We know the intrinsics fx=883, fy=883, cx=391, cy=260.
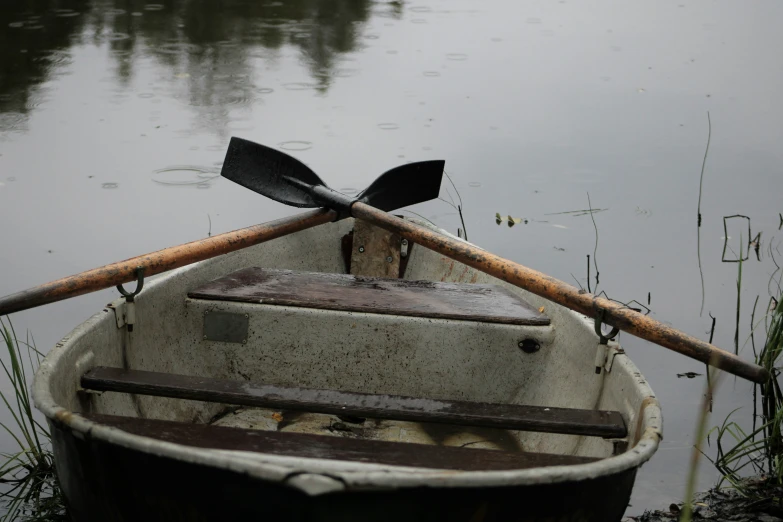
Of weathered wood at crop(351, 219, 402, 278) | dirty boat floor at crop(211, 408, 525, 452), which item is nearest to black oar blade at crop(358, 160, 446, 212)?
weathered wood at crop(351, 219, 402, 278)

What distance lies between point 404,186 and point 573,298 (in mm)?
1218

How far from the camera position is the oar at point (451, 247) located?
204 cm

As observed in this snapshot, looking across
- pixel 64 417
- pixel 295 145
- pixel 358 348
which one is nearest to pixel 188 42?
pixel 295 145

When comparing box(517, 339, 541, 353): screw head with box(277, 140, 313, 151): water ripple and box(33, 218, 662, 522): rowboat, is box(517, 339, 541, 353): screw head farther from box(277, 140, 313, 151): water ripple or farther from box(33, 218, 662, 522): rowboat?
box(277, 140, 313, 151): water ripple

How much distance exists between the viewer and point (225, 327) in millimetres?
2775

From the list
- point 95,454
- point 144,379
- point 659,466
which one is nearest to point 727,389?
point 659,466

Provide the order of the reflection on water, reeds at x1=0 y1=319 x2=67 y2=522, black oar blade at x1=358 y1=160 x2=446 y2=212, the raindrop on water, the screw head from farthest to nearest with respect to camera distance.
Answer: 1. the raindrop on water
2. the reflection on water
3. black oar blade at x1=358 y1=160 x2=446 y2=212
4. the screw head
5. reeds at x1=0 y1=319 x2=67 y2=522

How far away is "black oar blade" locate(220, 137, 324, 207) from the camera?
3254 mm

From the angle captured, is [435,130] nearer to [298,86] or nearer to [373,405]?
[298,86]

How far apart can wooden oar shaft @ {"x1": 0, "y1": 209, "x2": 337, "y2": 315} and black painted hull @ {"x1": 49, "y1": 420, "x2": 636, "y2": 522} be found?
39 centimetres

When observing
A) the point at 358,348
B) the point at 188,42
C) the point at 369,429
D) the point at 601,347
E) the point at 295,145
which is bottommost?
the point at 369,429

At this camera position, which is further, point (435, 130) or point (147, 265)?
point (435, 130)

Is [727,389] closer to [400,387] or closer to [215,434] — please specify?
[400,387]

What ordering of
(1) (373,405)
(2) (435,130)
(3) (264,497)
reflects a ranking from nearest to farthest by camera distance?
1. (3) (264,497)
2. (1) (373,405)
3. (2) (435,130)
